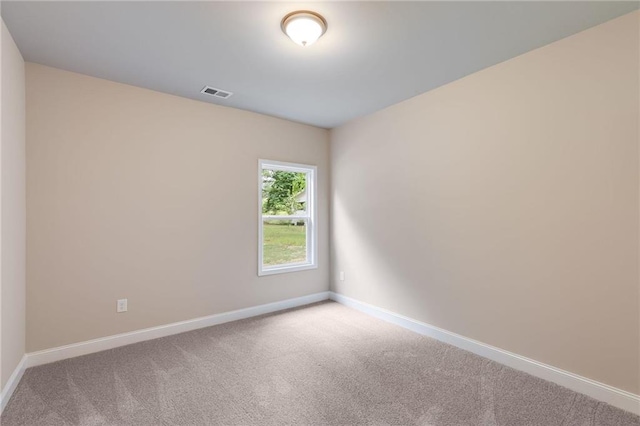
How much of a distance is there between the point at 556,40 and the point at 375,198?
2212 mm

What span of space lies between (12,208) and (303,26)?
2494 millimetres

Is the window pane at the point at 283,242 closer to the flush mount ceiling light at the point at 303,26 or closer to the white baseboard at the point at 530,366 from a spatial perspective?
the white baseboard at the point at 530,366

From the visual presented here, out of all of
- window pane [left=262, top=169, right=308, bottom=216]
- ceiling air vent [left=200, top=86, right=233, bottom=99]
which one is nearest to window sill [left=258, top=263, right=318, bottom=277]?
window pane [left=262, top=169, right=308, bottom=216]

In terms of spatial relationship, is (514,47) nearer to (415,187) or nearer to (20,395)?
(415,187)

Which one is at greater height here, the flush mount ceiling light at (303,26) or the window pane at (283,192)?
the flush mount ceiling light at (303,26)

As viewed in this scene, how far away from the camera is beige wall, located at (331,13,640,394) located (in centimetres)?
205

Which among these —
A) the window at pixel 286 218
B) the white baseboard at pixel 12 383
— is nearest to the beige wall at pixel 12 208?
the white baseboard at pixel 12 383

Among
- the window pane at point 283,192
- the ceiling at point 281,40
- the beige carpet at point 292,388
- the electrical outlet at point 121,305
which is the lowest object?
the beige carpet at point 292,388

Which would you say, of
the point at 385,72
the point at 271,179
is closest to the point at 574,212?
the point at 385,72

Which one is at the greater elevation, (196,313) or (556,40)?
(556,40)

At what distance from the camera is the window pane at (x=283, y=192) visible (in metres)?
4.13

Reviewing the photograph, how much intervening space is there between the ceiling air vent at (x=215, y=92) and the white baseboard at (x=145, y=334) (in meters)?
2.50

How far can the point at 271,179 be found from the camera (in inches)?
165

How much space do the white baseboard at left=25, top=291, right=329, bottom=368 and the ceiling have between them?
250 centimetres
